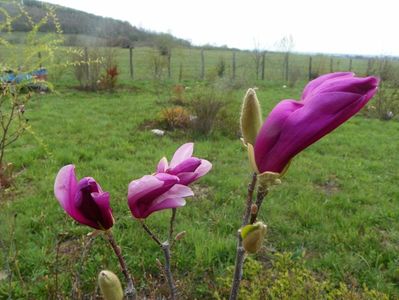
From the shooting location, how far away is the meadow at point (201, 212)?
2.99 m

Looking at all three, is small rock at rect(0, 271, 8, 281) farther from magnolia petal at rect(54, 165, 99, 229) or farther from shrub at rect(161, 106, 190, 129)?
shrub at rect(161, 106, 190, 129)

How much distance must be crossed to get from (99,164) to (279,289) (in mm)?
3813

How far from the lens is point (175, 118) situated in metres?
7.72

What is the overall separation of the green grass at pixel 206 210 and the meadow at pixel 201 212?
13 mm

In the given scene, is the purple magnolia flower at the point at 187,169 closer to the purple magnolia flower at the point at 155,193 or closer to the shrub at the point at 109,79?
Answer: the purple magnolia flower at the point at 155,193

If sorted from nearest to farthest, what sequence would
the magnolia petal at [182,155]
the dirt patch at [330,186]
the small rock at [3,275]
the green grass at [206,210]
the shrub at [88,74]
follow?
the magnolia petal at [182,155] < the small rock at [3,275] < the green grass at [206,210] < the dirt patch at [330,186] < the shrub at [88,74]

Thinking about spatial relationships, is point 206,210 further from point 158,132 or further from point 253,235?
point 253,235

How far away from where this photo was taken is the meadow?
9.82ft

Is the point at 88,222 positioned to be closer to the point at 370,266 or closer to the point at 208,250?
the point at 208,250

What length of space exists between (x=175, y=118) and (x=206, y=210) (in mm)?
3725

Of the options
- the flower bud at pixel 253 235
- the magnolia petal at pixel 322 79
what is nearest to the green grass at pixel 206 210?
the flower bud at pixel 253 235

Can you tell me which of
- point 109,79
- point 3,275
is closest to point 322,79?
point 3,275

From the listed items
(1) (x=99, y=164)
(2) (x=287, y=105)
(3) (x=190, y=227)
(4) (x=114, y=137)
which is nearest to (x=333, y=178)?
(3) (x=190, y=227)

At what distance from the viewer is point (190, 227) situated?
3.72m
